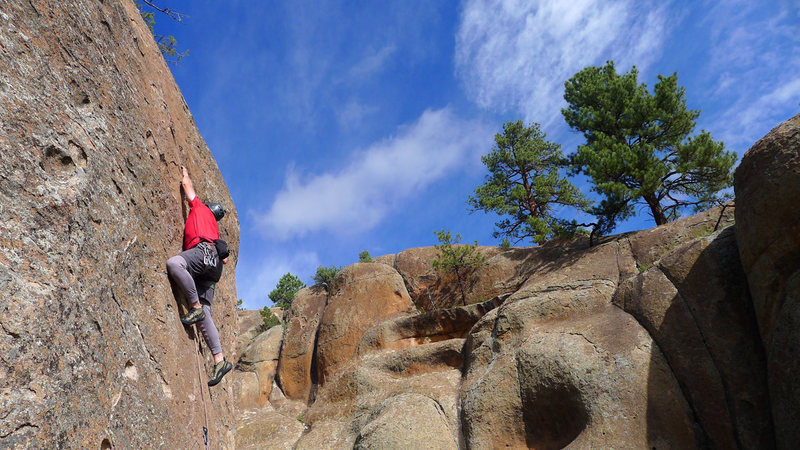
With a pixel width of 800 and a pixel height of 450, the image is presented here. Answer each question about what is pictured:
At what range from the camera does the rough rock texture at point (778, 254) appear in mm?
7309

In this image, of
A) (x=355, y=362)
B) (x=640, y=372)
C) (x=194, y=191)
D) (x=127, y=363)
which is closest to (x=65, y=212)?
(x=127, y=363)

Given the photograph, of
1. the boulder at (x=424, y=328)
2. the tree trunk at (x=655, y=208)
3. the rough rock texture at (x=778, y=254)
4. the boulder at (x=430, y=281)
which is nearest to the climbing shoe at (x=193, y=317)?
the rough rock texture at (x=778, y=254)

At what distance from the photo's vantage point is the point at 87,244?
4.41 metres

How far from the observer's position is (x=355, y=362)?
1855 cm

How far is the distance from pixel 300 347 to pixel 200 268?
1799 cm

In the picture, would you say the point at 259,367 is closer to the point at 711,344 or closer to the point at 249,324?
the point at 249,324

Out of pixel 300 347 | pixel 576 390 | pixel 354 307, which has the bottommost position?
pixel 576 390

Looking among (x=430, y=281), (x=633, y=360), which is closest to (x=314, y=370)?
(x=430, y=281)

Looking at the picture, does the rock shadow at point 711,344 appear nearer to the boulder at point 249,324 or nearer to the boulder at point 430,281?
the boulder at point 430,281

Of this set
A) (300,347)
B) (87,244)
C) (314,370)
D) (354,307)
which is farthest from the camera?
(300,347)

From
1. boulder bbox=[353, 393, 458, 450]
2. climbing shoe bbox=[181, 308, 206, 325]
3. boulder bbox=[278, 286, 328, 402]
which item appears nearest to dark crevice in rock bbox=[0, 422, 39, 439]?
climbing shoe bbox=[181, 308, 206, 325]

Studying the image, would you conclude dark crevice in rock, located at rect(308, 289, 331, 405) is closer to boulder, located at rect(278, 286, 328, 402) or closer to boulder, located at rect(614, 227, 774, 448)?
boulder, located at rect(278, 286, 328, 402)

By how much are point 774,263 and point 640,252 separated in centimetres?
834

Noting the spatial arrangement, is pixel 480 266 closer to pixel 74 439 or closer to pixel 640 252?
pixel 640 252
